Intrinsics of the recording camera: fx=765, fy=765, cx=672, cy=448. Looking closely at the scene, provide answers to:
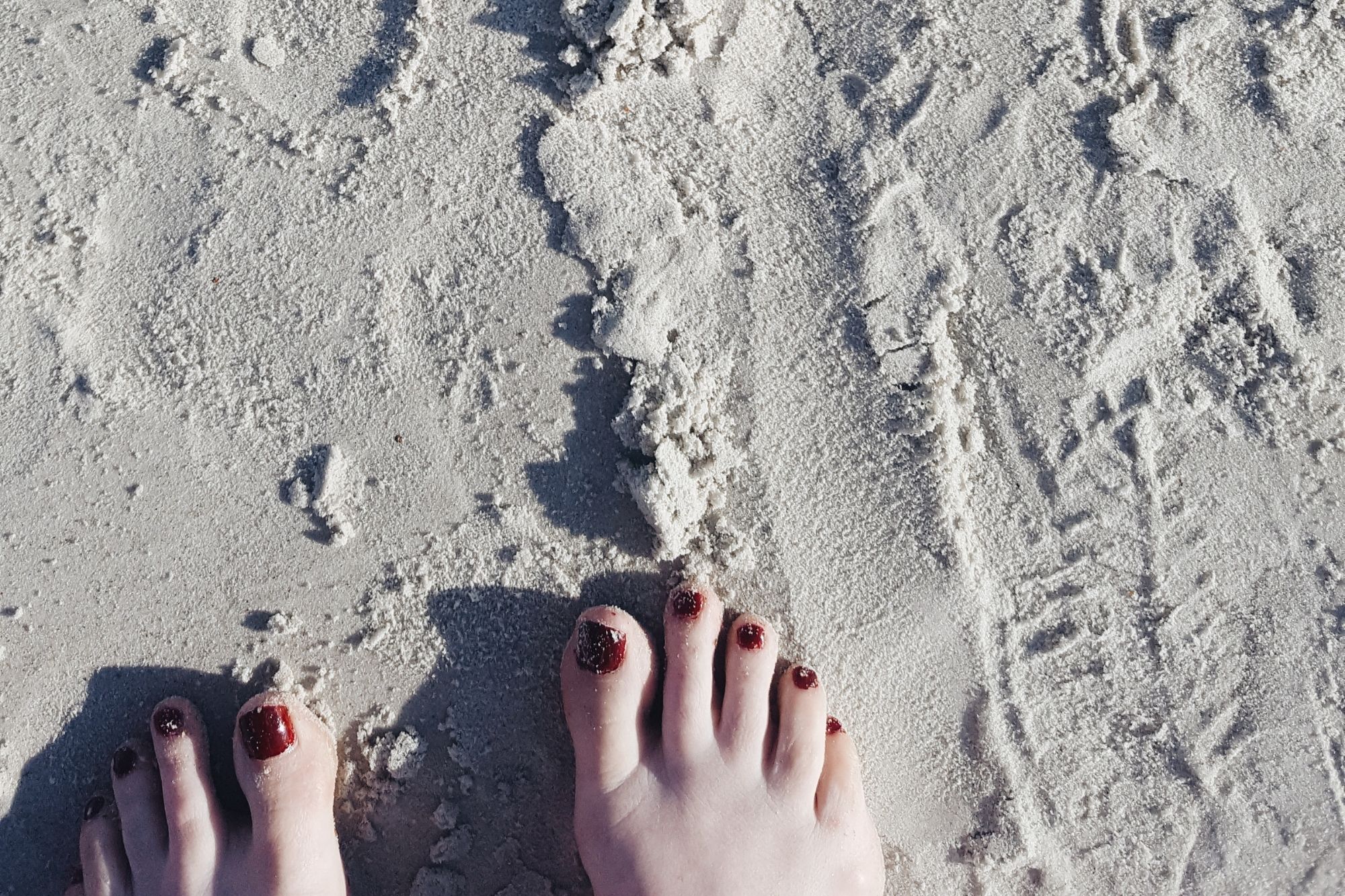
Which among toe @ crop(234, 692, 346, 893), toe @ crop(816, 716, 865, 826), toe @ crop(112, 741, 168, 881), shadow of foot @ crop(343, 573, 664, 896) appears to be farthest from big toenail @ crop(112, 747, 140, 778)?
toe @ crop(816, 716, 865, 826)

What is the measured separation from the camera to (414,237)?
1283 millimetres

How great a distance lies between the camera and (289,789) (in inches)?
48.4

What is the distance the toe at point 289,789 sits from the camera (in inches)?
47.9

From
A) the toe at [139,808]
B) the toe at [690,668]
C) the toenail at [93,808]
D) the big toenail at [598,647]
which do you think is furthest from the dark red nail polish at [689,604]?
the toenail at [93,808]

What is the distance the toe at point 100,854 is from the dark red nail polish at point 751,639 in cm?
112

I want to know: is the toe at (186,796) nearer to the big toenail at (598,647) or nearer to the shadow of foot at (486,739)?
the shadow of foot at (486,739)

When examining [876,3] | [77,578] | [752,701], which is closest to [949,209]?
[876,3]

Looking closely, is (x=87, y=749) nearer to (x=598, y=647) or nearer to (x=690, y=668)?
(x=598, y=647)

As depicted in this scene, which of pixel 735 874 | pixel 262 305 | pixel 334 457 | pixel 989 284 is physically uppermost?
pixel 989 284

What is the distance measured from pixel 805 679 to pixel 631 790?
35 centimetres

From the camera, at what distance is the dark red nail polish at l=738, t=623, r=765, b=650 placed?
123cm

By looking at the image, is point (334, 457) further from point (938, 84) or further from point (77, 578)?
point (938, 84)

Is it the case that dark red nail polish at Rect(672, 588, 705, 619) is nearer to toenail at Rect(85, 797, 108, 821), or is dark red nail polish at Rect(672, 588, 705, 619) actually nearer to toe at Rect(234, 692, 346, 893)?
toe at Rect(234, 692, 346, 893)

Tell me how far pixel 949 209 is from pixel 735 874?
1161 millimetres
